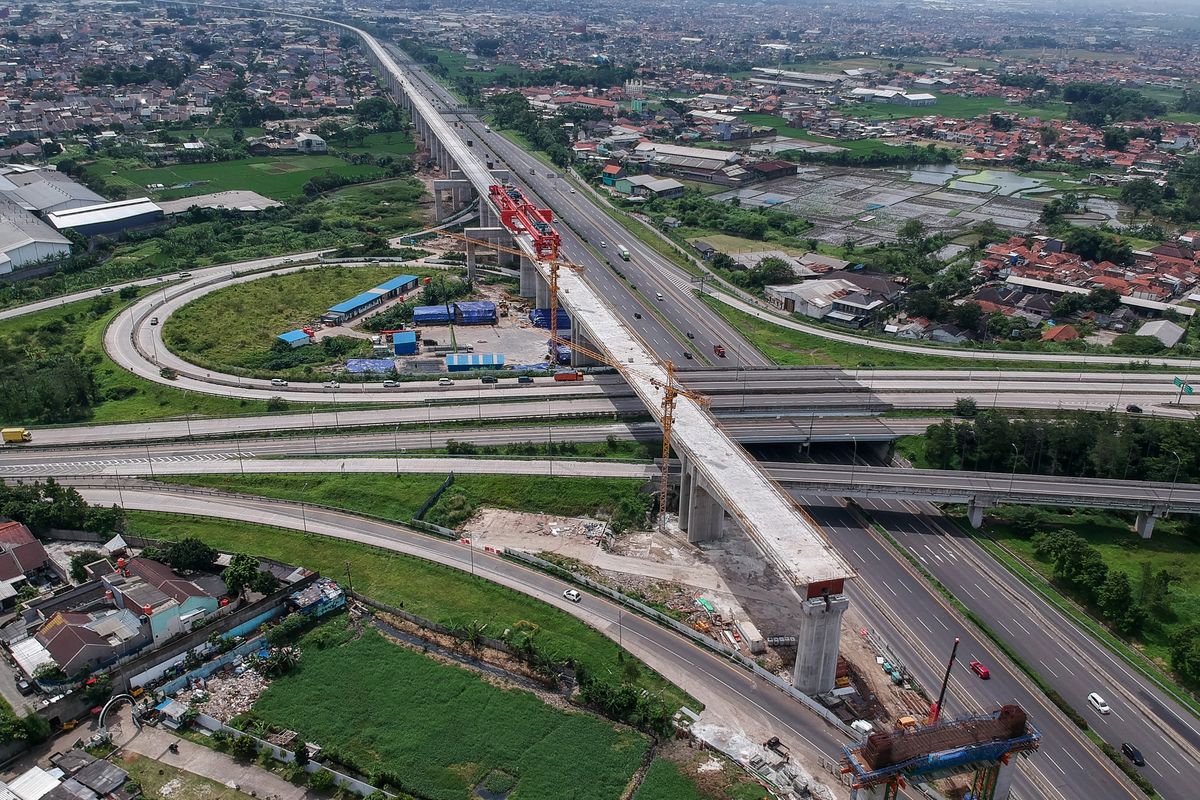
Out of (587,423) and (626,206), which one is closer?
(587,423)

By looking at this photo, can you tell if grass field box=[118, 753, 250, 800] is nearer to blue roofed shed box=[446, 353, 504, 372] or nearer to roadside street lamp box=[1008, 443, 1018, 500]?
blue roofed shed box=[446, 353, 504, 372]

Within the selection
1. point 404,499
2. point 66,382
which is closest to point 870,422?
point 404,499

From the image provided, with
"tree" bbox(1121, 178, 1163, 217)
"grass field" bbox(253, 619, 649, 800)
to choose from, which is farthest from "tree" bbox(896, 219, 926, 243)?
"grass field" bbox(253, 619, 649, 800)

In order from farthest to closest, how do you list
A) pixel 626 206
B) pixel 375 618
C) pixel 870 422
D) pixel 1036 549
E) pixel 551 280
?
pixel 626 206
pixel 551 280
pixel 870 422
pixel 1036 549
pixel 375 618

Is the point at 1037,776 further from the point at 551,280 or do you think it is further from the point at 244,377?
the point at 244,377

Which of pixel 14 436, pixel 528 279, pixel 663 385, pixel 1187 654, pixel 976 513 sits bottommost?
pixel 14 436

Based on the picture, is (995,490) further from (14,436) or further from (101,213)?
(101,213)

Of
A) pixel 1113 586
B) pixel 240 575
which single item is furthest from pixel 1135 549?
pixel 240 575
